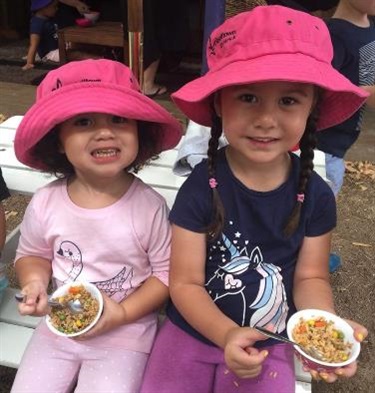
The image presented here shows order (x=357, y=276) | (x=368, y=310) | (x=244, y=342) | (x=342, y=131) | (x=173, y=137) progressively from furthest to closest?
(x=357, y=276) → (x=368, y=310) → (x=342, y=131) → (x=173, y=137) → (x=244, y=342)

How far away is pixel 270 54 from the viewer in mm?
1295

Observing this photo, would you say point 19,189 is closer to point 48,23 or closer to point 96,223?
point 96,223

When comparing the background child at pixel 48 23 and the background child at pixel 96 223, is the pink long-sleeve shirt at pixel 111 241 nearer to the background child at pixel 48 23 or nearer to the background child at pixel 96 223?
the background child at pixel 96 223

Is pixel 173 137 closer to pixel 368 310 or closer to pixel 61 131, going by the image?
pixel 61 131

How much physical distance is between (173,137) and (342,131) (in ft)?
3.24

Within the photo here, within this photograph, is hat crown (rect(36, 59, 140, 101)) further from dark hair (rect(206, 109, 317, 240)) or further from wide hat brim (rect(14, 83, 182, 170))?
dark hair (rect(206, 109, 317, 240))

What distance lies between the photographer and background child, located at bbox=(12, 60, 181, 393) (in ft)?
4.80

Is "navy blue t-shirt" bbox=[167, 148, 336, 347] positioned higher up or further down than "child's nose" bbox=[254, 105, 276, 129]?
further down

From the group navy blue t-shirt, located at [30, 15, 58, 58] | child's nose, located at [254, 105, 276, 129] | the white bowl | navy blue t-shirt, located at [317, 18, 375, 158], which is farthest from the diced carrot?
navy blue t-shirt, located at [30, 15, 58, 58]

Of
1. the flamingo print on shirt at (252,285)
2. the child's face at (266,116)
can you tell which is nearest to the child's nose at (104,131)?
the child's face at (266,116)

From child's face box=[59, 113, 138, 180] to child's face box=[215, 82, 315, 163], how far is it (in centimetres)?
31

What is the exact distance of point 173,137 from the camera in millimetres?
1701

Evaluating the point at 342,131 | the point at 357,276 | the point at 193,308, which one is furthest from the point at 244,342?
the point at 357,276

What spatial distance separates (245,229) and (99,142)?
50 cm
